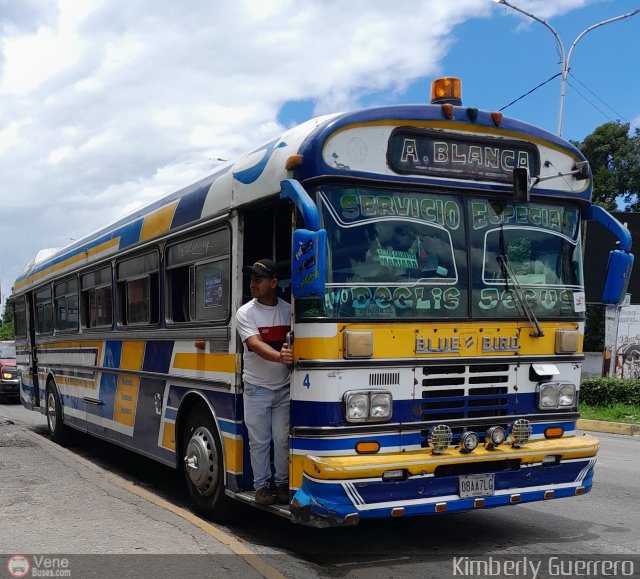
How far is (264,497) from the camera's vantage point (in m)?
5.78

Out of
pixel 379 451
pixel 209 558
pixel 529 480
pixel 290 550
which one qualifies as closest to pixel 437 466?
pixel 379 451

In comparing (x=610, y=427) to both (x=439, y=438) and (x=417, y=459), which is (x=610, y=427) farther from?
(x=417, y=459)

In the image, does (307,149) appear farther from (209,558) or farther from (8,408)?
(8,408)

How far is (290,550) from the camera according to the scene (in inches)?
229

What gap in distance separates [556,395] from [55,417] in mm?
8684

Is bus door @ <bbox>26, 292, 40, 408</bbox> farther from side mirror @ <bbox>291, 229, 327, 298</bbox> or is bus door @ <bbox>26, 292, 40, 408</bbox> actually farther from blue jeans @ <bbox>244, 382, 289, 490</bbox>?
side mirror @ <bbox>291, 229, 327, 298</bbox>

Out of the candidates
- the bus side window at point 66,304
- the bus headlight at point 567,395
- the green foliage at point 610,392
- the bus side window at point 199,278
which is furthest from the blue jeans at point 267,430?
the green foliage at point 610,392

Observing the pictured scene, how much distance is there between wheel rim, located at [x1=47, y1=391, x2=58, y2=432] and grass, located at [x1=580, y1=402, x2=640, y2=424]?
10.6 meters

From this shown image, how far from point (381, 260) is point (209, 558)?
7.66 feet

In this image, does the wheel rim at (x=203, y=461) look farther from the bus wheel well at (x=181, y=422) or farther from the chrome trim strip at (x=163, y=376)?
the chrome trim strip at (x=163, y=376)

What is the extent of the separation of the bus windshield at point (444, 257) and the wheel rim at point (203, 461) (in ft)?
6.35

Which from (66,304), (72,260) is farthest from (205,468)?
(66,304)

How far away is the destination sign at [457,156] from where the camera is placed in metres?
5.68

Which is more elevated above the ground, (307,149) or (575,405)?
(307,149)
